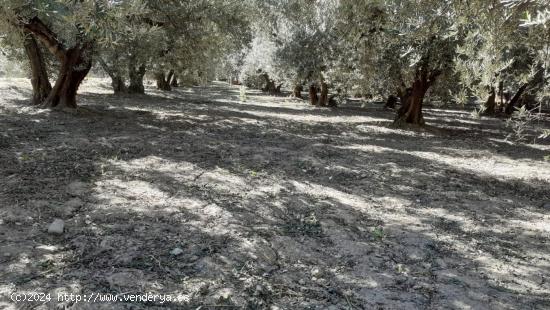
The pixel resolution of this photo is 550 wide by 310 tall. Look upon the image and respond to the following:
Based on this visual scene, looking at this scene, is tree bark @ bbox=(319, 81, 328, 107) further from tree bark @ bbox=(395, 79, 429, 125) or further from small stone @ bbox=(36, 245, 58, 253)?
small stone @ bbox=(36, 245, 58, 253)

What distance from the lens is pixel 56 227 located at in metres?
5.36

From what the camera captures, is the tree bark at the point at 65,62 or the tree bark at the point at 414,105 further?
the tree bark at the point at 414,105

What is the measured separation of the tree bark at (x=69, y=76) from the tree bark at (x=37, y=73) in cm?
74

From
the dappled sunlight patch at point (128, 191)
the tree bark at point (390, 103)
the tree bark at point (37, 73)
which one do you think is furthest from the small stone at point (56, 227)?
the tree bark at point (390, 103)

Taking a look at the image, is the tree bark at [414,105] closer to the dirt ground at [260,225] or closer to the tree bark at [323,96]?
the dirt ground at [260,225]

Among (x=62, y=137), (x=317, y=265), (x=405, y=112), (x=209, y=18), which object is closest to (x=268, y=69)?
(x=405, y=112)

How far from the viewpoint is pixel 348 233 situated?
6297 mm

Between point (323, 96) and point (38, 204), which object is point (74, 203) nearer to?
point (38, 204)

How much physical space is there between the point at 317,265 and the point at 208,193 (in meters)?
2.91

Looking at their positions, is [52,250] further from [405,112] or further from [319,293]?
[405,112]

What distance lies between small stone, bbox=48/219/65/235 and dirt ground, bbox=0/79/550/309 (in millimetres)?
127

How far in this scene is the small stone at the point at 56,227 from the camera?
5309 mm

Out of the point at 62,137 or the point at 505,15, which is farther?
the point at 62,137

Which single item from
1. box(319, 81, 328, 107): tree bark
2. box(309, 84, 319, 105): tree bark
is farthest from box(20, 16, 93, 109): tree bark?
box(309, 84, 319, 105): tree bark
